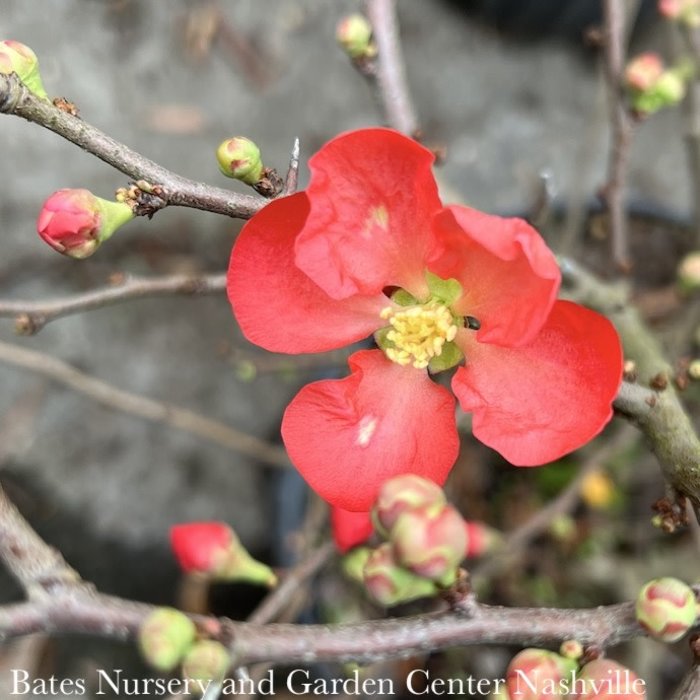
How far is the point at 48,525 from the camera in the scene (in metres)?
1.44

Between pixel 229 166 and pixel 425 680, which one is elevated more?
pixel 229 166

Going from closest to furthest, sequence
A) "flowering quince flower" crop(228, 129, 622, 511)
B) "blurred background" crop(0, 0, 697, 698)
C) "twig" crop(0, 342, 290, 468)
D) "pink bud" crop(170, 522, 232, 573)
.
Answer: "flowering quince flower" crop(228, 129, 622, 511)
"pink bud" crop(170, 522, 232, 573)
"twig" crop(0, 342, 290, 468)
"blurred background" crop(0, 0, 697, 698)

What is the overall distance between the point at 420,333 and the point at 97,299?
342 mm

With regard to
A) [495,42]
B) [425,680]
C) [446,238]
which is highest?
[446,238]

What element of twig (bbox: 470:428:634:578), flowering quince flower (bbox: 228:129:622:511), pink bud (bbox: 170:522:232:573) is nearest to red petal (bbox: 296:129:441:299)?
flowering quince flower (bbox: 228:129:622:511)

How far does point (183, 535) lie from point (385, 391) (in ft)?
0.95

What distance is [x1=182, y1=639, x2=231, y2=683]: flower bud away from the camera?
1.61 feet

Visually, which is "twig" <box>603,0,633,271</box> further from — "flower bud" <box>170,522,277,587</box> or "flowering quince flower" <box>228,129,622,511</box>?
"flower bud" <box>170,522,277,587</box>

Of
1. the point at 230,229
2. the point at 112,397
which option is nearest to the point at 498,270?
the point at 112,397

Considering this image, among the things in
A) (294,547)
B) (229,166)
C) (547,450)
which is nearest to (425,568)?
(547,450)

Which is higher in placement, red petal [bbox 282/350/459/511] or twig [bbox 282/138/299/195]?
twig [bbox 282/138/299/195]

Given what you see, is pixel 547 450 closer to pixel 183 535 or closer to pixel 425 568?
pixel 425 568

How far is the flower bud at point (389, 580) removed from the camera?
484mm

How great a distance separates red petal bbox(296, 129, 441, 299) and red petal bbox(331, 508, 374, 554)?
11.8 inches
